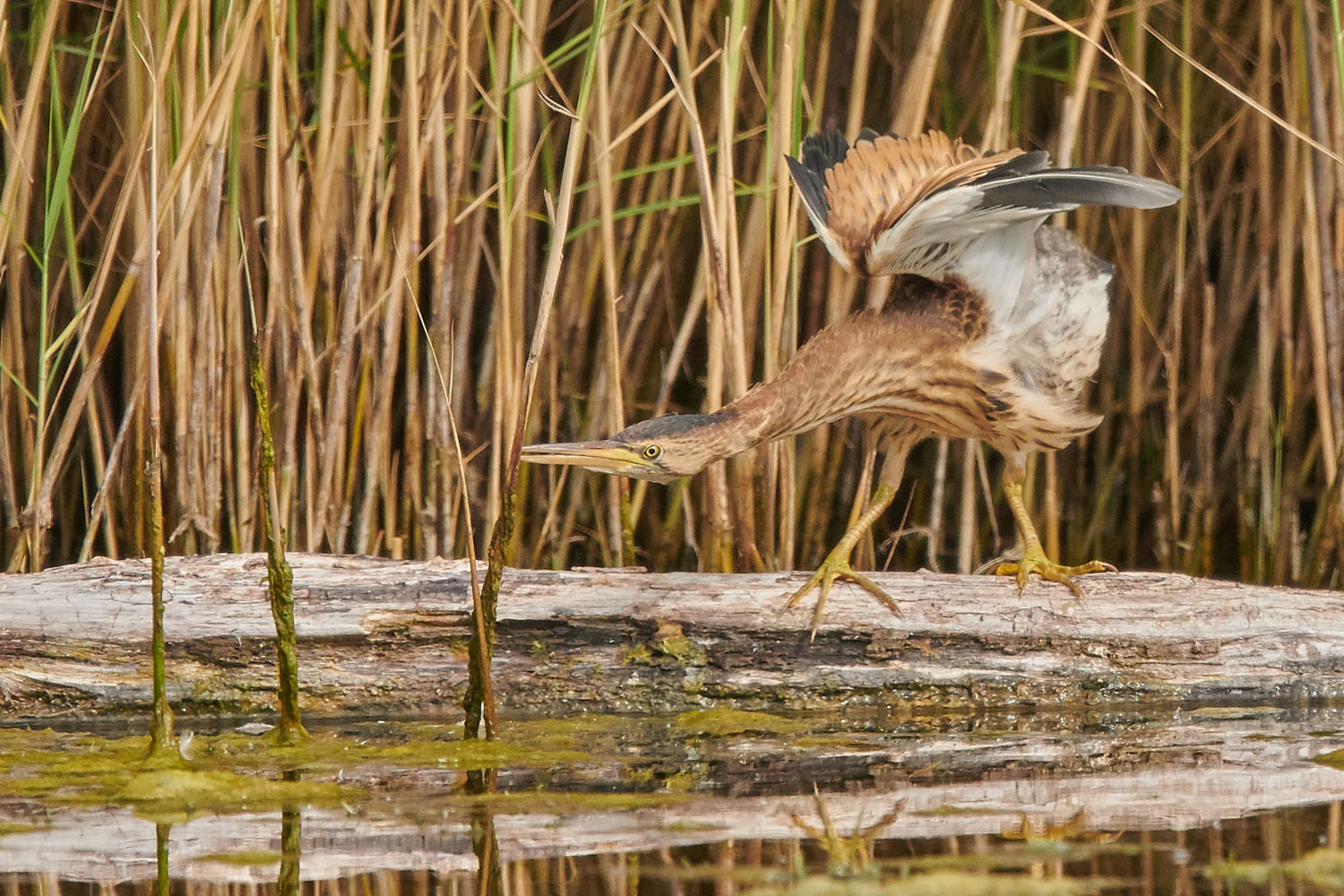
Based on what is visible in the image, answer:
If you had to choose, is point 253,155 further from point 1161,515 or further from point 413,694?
point 1161,515

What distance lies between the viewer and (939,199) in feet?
9.50

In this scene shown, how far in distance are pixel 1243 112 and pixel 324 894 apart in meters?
3.54

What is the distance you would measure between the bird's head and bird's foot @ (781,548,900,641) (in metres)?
0.33

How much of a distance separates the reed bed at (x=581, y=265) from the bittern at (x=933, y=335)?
16 cm

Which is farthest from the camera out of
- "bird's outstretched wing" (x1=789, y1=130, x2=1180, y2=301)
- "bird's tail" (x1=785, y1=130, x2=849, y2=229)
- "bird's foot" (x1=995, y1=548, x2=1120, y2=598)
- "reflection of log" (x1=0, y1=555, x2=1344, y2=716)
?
"bird's tail" (x1=785, y1=130, x2=849, y2=229)

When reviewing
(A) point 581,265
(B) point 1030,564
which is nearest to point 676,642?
(B) point 1030,564

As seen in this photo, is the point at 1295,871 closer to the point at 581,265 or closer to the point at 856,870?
the point at 856,870

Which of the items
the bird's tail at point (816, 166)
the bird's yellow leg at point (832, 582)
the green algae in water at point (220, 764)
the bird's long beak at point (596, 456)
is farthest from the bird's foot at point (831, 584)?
the bird's tail at point (816, 166)

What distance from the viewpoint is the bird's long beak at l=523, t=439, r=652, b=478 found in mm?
2951

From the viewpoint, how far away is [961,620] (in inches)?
123

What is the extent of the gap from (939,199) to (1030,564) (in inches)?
34.8

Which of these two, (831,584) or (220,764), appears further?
(831,584)

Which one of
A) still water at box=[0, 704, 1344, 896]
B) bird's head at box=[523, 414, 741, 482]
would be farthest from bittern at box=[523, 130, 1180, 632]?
still water at box=[0, 704, 1344, 896]

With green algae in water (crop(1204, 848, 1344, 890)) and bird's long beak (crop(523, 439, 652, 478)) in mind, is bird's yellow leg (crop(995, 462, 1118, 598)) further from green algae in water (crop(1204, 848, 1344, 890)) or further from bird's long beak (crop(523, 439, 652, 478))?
green algae in water (crop(1204, 848, 1344, 890))
